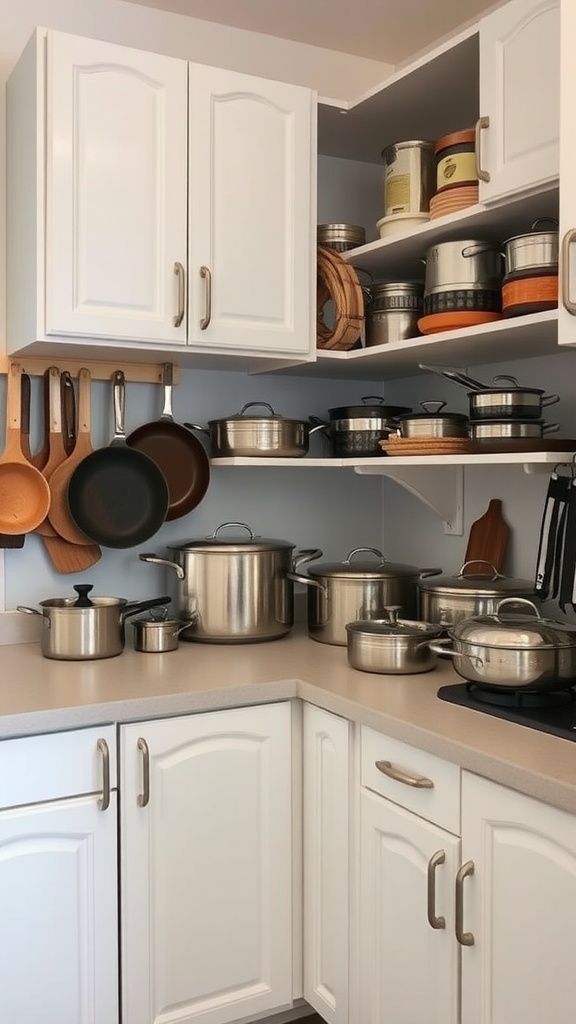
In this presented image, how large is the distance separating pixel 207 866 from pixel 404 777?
0.51m

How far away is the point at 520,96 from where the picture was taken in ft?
6.03

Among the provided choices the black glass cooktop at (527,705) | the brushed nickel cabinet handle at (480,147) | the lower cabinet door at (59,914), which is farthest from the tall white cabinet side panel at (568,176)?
the lower cabinet door at (59,914)

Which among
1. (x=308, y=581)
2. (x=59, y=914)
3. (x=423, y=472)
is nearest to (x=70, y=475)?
(x=308, y=581)

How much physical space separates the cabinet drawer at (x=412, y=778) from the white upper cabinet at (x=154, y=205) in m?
1.00

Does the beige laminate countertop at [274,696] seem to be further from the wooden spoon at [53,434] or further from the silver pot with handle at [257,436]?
the silver pot with handle at [257,436]

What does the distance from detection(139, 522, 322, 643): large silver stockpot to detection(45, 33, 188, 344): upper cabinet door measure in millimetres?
538

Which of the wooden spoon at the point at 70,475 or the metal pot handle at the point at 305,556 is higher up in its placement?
the wooden spoon at the point at 70,475

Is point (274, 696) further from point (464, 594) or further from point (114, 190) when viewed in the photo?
point (114, 190)

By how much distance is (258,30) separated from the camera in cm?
256

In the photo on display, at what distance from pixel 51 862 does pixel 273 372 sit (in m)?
1.41

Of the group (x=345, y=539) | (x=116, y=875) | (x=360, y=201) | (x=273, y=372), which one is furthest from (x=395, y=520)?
(x=116, y=875)

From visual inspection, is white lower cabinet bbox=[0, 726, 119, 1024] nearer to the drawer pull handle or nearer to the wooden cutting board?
the drawer pull handle

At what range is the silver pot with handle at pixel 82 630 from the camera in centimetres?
215

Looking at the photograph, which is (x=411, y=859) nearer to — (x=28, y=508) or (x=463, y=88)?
(x=28, y=508)
